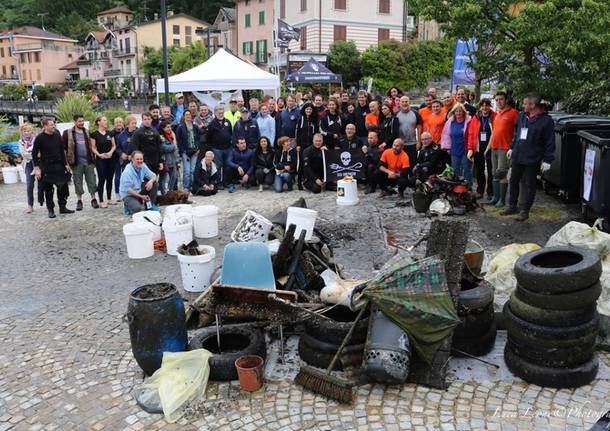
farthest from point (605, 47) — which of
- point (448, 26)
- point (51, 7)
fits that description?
point (51, 7)

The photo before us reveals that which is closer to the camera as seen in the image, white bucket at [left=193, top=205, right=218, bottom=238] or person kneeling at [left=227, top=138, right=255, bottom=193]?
white bucket at [left=193, top=205, right=218, bottom=238]

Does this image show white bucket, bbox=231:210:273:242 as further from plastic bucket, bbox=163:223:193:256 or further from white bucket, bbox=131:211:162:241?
white bucket, bbox=131:211:162:241

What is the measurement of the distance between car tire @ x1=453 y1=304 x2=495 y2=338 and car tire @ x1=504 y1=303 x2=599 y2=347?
1.36 ft

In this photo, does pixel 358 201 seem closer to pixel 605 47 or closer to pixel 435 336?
pixel 605 47

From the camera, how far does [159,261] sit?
26.2ft

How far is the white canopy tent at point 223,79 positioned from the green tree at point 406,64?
22.2 metres

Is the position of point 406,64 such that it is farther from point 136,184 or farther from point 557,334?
point 557,334

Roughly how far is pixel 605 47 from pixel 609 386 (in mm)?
6167

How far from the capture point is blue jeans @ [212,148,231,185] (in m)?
12.7

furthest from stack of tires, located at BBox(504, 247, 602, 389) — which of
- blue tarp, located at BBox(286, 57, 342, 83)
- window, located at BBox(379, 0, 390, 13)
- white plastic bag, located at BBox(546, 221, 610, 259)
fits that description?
window, located at BBox(379, 0, 390, 13)

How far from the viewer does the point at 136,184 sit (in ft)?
33.0

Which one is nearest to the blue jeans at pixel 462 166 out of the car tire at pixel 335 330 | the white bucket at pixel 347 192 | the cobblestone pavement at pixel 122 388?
the white bucket at pixel 347 192

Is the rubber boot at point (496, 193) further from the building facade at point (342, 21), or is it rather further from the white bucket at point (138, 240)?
the building facade at point (342, 21)

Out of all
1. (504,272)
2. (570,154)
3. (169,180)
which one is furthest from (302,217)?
(169,180)
